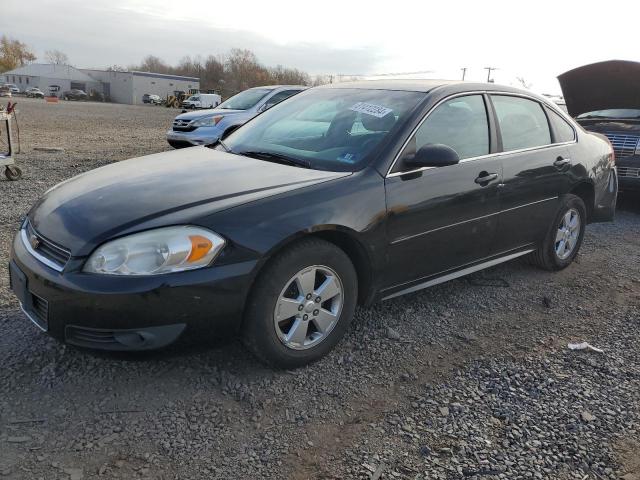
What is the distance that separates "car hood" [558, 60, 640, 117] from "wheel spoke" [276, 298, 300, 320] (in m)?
7.53

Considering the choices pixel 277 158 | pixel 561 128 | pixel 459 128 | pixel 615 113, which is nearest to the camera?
pixel 277 158

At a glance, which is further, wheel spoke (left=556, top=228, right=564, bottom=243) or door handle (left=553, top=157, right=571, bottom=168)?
wheel spoke (left=556, top=228, right=564, bottom=243)

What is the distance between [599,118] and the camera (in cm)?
868

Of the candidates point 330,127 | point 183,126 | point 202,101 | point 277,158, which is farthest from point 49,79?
point 277,158

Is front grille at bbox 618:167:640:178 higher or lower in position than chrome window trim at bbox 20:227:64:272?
higher

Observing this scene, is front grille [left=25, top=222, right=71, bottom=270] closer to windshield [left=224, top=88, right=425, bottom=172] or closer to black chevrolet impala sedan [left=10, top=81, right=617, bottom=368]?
black chevrolet impala sedan [left=10, top=81, right=617, bottom=368]

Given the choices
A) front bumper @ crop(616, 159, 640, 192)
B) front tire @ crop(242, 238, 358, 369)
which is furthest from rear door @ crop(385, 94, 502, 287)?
front bumper @ crop(616, 159, 640, 192)

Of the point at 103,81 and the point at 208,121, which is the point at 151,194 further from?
the point at 103,81

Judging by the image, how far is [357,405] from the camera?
285 centimetres

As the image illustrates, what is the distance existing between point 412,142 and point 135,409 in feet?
7.30

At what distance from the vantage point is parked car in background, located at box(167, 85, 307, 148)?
1113 centimetres

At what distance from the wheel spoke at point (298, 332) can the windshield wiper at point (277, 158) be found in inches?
38.7

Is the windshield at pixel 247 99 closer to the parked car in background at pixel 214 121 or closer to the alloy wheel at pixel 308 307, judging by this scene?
the parked car in background at pixel 214 121

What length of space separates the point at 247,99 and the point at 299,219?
10.1 m
